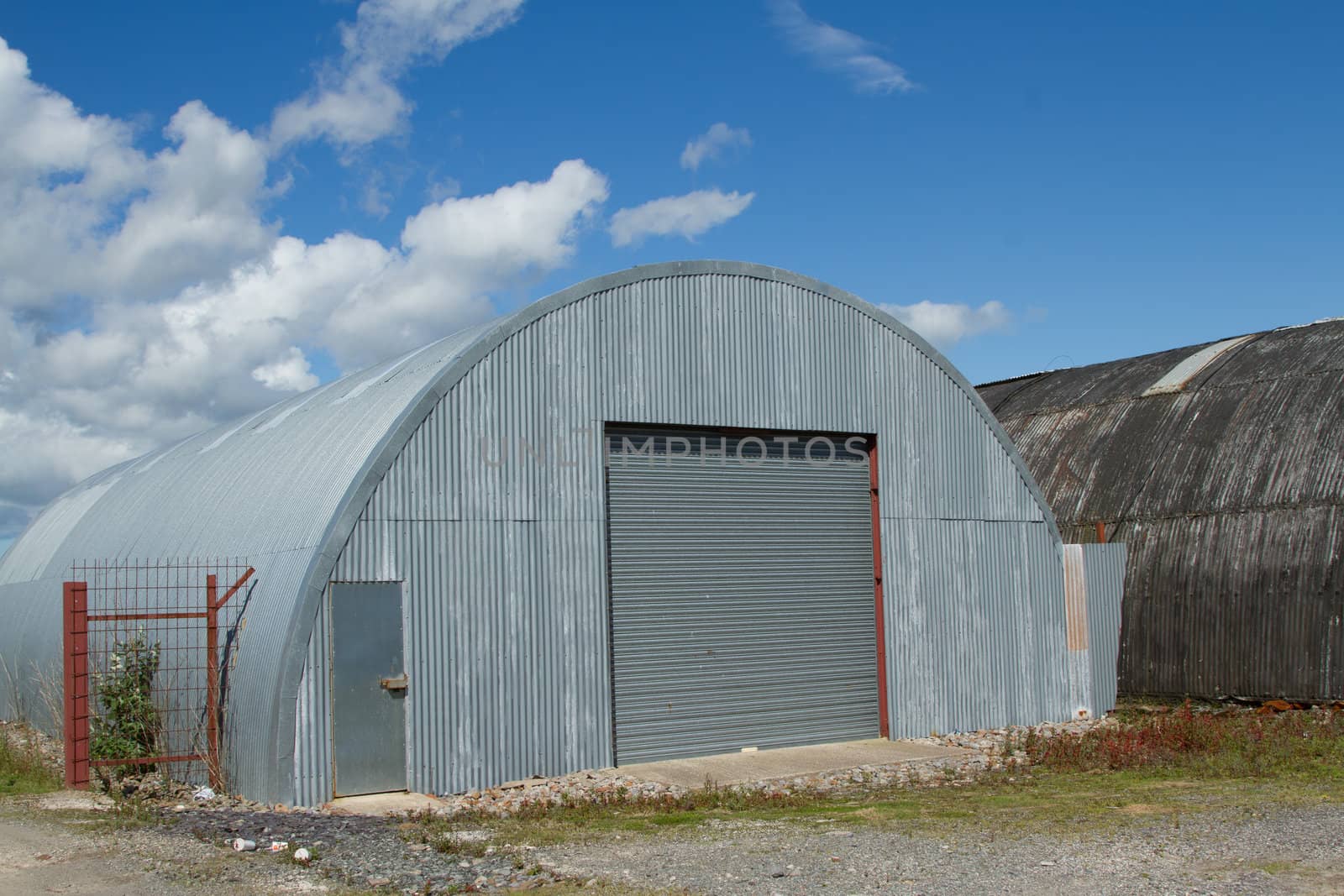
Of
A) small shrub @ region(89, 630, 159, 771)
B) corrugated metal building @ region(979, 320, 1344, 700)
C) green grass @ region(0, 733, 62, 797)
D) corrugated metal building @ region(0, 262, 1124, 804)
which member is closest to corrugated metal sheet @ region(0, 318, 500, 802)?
corrugated metal building @ region(0, 262, 1124, 804)

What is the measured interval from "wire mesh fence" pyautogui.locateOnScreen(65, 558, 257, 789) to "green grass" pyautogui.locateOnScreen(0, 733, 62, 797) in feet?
2.28

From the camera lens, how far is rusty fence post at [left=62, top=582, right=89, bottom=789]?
1404 cm

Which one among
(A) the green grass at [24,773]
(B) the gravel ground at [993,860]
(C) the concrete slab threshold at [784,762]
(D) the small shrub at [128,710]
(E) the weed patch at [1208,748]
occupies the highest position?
(D) the small shrub at [128,710]

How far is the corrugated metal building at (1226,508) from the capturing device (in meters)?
19.7

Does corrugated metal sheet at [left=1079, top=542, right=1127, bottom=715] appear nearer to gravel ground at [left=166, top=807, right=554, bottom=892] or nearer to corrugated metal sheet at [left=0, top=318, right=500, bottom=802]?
corrugated metal sheet at [left=0, top=318, right=500, bottom=802]

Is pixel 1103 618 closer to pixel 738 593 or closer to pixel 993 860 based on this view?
pixel 738 593

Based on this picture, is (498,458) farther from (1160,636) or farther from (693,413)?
(1160,636)

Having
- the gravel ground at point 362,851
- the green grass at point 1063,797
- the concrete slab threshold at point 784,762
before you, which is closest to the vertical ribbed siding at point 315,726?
the gravel ground at point 362,851

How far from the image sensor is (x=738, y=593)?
17375 mm

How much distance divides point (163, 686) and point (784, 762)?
7939 millimetres

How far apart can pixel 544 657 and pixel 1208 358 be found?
1801cm

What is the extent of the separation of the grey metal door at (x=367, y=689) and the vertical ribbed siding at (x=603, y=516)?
21cm

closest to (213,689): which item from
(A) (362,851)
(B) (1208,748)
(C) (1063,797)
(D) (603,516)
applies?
(A) (362,851)

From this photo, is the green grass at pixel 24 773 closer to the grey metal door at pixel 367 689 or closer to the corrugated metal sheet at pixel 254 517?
the corrugated metal sheet at pixel 254 517
